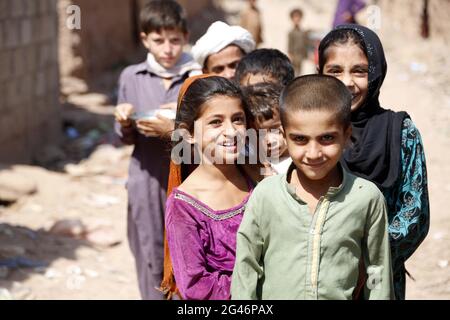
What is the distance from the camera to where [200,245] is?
2.31m

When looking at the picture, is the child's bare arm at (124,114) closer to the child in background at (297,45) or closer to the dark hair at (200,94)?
the dark hair at (200,94)

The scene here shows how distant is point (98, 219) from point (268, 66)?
12.1 ft

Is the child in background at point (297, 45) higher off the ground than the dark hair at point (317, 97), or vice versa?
the dark hair at point (317, 97)

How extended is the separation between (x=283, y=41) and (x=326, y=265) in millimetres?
13577

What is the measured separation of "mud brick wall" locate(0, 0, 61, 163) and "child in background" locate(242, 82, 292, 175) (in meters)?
5.00

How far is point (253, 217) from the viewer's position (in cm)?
216

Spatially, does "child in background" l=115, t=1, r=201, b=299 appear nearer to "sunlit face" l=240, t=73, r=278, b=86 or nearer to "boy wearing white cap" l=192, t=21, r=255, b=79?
"boy wearing white cap" l=192, t=21, r=255, b=79

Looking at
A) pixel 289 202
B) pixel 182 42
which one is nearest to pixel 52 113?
pixel 182 42

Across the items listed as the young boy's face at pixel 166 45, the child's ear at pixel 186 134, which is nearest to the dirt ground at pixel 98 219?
the young boy's face at pixel 166 45

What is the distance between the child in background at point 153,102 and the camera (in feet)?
12.4

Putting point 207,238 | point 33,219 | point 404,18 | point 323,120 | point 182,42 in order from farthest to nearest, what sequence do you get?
1. point 404,18
2. point 33,219
3. point 182,42
4. point 207,238
5. point 323,120

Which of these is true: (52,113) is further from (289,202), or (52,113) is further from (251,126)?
(289,202)

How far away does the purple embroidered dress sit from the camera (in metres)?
2.28

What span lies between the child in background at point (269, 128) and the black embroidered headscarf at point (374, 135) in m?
0.26
